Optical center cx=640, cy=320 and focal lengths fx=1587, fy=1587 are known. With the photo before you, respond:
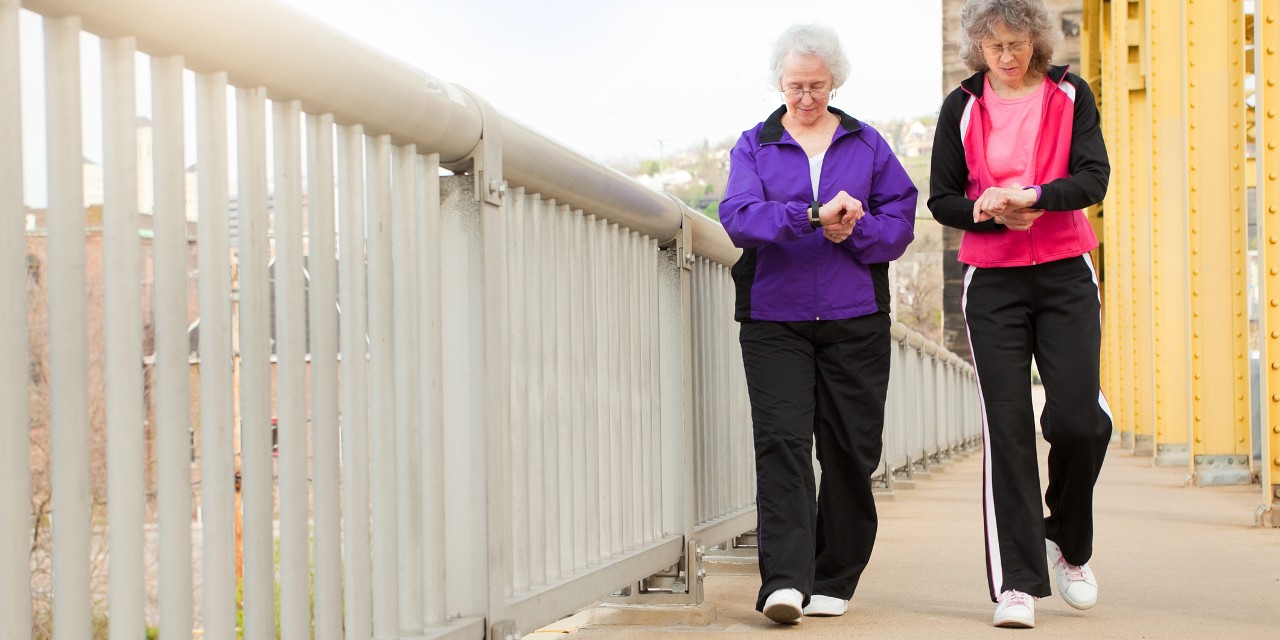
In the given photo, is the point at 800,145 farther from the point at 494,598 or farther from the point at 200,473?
the point at 200,473

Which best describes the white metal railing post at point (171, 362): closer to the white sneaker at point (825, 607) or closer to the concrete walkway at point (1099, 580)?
the concrete walkway at point (1099, 580)

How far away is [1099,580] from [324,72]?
154 inches

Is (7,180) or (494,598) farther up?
(7,180)

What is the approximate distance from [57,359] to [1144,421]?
17.8 meters

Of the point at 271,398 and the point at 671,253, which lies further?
the point at 671,253

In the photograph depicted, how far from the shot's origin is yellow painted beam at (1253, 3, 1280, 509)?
7539mm

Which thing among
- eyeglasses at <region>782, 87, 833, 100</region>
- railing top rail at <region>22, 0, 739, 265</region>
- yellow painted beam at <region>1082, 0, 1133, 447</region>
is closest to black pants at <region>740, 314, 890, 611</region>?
eyeglasses at <region>782, 87, 833, 100</region>

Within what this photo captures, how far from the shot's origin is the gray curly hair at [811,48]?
15.0ft

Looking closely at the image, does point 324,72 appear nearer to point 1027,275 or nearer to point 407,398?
point 407,398

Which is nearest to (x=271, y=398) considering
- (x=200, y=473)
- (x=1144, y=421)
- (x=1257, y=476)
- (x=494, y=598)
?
(x=200, y=473)

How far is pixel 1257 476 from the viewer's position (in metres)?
11.2

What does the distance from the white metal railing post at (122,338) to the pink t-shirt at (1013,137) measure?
10.1 ft

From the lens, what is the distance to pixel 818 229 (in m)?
4.50

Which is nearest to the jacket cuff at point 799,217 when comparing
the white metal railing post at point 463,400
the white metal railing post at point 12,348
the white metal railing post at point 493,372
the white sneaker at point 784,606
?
the white sneaker at point 784,606
